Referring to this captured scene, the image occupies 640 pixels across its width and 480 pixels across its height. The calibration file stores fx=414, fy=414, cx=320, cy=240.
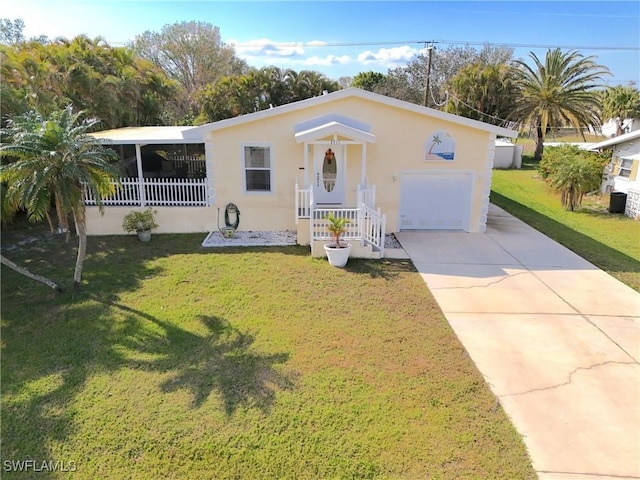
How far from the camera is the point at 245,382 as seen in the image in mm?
5168

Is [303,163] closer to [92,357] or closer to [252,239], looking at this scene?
[252,239]

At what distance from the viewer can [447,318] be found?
6.88 m

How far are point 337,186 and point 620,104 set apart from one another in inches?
1301

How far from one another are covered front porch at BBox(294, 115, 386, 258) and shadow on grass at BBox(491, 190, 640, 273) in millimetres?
5179

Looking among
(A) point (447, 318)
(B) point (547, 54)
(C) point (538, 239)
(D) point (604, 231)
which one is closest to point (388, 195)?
(C) point (538, 239)

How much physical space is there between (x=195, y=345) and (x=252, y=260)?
3.73m

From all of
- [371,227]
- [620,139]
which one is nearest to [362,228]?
[371,227]

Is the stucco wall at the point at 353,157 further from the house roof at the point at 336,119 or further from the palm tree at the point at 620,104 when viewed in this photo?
the palm tree at the point at 620,104

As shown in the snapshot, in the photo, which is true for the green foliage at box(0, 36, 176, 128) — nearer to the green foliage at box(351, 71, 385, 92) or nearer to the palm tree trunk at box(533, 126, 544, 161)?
the palm tree trunk at box(533, 126, 544, 161)

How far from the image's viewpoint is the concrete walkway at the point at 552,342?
4266 mm

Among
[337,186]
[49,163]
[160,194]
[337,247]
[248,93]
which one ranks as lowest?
[337,247]

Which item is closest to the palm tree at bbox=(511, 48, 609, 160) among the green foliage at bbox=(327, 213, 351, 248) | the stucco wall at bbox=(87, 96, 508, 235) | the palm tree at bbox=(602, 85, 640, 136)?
the palm tree at bbox=(602, 85, 640, 136)

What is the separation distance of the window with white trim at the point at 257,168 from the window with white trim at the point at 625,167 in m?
13.9

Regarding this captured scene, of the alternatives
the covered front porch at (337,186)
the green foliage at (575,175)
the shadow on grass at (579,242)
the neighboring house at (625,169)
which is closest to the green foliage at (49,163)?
the covered front porch at (337,186)
